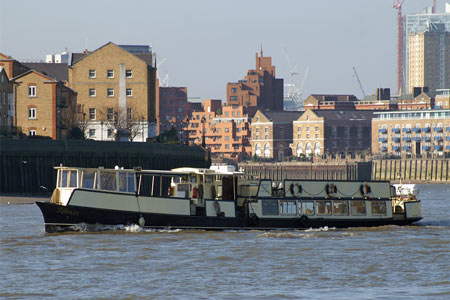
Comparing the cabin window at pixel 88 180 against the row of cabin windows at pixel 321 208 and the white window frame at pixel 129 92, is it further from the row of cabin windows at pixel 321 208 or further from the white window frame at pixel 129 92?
the white window frame at pixel 129 92

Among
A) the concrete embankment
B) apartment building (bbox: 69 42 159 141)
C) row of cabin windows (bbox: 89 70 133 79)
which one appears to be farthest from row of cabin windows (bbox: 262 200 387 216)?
row of cabin windows (bbox: 89 70 133 79)

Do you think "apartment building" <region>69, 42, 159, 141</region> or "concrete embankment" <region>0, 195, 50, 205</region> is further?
"apartment building" <region>69, 42, 159, 141</region>

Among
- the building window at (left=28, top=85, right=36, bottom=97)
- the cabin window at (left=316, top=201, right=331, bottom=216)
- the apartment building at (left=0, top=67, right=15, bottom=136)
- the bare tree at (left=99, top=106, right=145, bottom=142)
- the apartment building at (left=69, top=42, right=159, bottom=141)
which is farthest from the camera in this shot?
the apartment building at (left=69, top=42, right=159, bottom=141)

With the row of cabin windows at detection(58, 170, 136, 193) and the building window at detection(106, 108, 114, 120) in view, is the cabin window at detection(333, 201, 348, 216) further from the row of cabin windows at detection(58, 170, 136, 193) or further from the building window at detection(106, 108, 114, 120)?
the building window at detection(106, 108, 114, 120)

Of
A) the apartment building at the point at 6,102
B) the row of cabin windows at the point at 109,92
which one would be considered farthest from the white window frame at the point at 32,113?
the row of cabin windows at the point at 109,92

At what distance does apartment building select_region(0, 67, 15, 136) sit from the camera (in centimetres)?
10644

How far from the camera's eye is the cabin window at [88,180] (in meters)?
51.5

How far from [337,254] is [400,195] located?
18705 millimetres

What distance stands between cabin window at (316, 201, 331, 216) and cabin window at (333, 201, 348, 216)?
36cm

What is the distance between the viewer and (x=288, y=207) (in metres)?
55.4

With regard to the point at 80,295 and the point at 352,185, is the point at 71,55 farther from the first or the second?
the point at 80,295

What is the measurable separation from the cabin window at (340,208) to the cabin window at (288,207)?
2588 millimetres

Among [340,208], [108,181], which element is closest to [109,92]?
[340,208]

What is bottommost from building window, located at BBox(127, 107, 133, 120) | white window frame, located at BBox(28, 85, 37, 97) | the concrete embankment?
the concrete embankment
